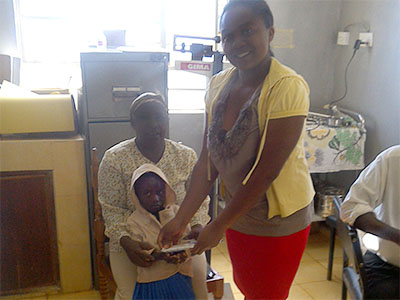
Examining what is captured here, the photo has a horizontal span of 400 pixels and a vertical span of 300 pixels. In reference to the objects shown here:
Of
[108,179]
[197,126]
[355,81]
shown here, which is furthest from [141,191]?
[355,81]

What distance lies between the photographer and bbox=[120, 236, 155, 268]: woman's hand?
1064 mm

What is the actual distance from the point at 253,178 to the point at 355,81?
5.19 feet

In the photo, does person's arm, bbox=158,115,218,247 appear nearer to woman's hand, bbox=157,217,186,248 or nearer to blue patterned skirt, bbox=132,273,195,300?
woman's hand, bbox=157,217,186,248

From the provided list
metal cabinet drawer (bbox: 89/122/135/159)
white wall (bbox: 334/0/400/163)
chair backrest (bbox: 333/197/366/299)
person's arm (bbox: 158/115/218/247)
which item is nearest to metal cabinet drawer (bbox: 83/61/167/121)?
metal cabinet drawer (bbox: 89/122/135/159)

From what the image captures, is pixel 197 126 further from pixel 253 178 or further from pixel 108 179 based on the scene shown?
pixel 253 178

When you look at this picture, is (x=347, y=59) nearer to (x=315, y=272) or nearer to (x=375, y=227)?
(x=315, y=272)

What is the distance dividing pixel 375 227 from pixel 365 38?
1260 mm

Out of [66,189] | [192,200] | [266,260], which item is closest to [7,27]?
[66,189]

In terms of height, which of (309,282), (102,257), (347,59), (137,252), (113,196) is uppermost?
(347,59)

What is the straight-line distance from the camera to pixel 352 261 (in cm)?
103

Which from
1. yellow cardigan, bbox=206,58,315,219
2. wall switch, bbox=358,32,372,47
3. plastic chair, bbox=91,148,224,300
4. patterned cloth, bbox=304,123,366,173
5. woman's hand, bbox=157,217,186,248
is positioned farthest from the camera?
wall switch, bbox=358,32,372,47

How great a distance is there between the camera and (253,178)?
2.16ft

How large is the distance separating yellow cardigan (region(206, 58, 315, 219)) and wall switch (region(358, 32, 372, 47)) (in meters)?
1.41

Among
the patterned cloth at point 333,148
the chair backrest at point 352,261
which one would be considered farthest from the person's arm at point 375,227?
the patterned cloth at point 333,148
